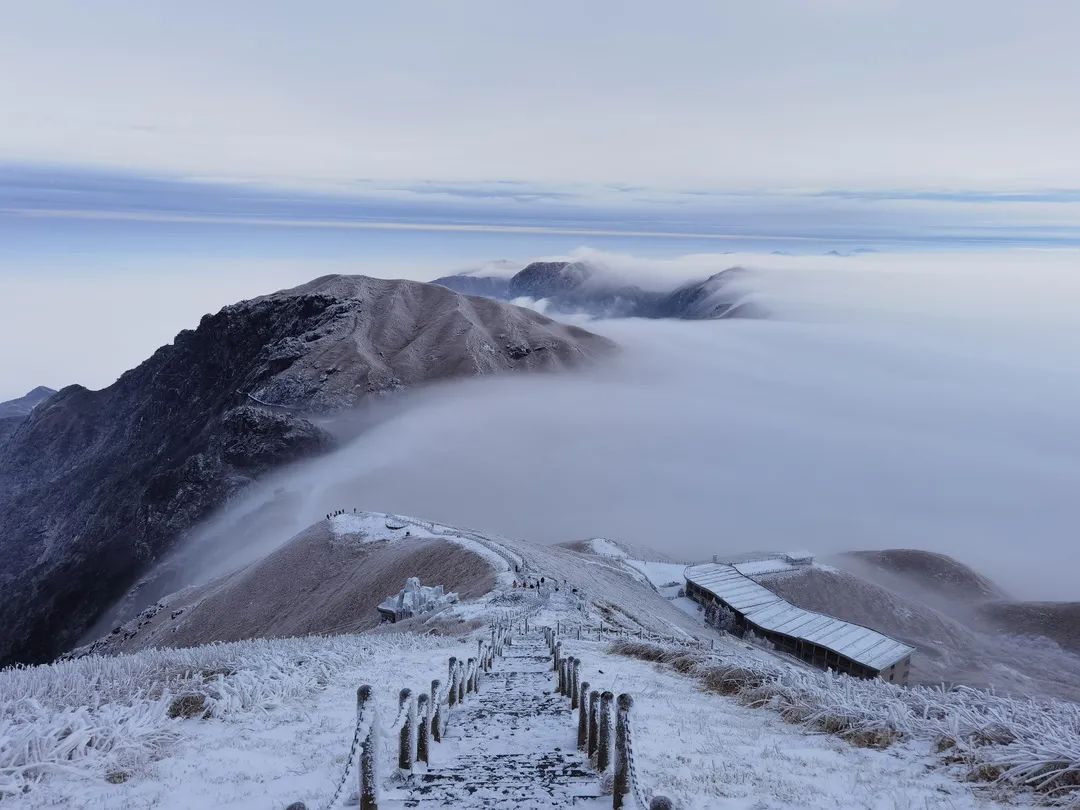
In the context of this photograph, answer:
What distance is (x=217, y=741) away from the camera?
909cm

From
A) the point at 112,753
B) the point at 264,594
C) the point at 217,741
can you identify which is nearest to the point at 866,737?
the point at 217,741

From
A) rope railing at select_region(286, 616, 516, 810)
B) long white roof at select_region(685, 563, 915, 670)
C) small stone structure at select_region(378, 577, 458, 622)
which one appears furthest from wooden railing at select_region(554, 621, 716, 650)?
long white roof at select_region(685, 563, 915, 670)

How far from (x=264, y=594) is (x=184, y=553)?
6873 centimetres

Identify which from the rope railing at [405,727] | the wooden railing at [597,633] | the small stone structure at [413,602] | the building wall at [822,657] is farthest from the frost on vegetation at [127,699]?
the building wall at [822,657]

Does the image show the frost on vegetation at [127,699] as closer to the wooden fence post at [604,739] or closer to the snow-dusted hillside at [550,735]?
the snow-dusted hillside at [550,735]

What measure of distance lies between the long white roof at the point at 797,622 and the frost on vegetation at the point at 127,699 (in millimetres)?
39056

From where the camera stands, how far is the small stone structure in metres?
34.8

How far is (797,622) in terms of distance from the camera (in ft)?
157

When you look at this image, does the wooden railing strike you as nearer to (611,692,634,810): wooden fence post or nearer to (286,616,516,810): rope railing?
(286,616,516,810): rope railing

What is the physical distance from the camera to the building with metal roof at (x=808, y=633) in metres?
42.9

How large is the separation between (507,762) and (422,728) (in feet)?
3.95

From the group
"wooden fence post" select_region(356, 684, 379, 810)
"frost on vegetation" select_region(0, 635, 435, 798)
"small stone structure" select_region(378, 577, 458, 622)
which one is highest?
"wooden fence post" select_region(356, 684, 379, 810)

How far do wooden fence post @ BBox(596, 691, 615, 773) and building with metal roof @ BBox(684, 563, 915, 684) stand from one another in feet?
122

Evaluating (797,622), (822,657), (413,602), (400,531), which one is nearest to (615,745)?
(413,602)
